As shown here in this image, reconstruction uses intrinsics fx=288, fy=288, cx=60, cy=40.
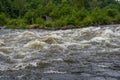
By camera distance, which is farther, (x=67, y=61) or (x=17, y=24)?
(x=17, y=24)

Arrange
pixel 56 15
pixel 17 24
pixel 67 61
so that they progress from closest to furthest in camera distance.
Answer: pixel 67 61, pixel 17 24, pixel 56 15

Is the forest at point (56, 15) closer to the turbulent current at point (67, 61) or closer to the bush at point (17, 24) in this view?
the bush at point (17, 24)

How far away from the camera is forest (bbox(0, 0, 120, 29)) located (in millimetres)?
54719

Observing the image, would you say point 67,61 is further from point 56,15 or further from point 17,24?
point 56,15

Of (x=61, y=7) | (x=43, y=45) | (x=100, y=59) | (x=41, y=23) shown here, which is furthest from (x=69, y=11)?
(x=100, y=59)

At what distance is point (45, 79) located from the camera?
9.02 m

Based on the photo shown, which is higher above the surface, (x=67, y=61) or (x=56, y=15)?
(x=67, y=61)

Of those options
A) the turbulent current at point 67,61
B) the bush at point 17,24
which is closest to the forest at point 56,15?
the bush at point 17,24

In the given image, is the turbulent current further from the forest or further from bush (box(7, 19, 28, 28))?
bush (box(7, 19, 28, 28))

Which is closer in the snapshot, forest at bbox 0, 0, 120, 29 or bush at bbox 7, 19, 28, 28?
forest at bbox 0, 0, 120, 29

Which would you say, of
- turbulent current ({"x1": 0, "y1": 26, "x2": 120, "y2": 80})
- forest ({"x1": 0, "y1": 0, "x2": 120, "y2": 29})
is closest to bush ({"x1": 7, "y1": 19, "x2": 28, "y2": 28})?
forest ({"x1": 0, "y1": 0, "x2": 120, "y2": 29})

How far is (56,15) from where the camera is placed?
65.8m

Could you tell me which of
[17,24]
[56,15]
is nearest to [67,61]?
[17,24]

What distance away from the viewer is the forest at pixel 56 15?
54.7 m
